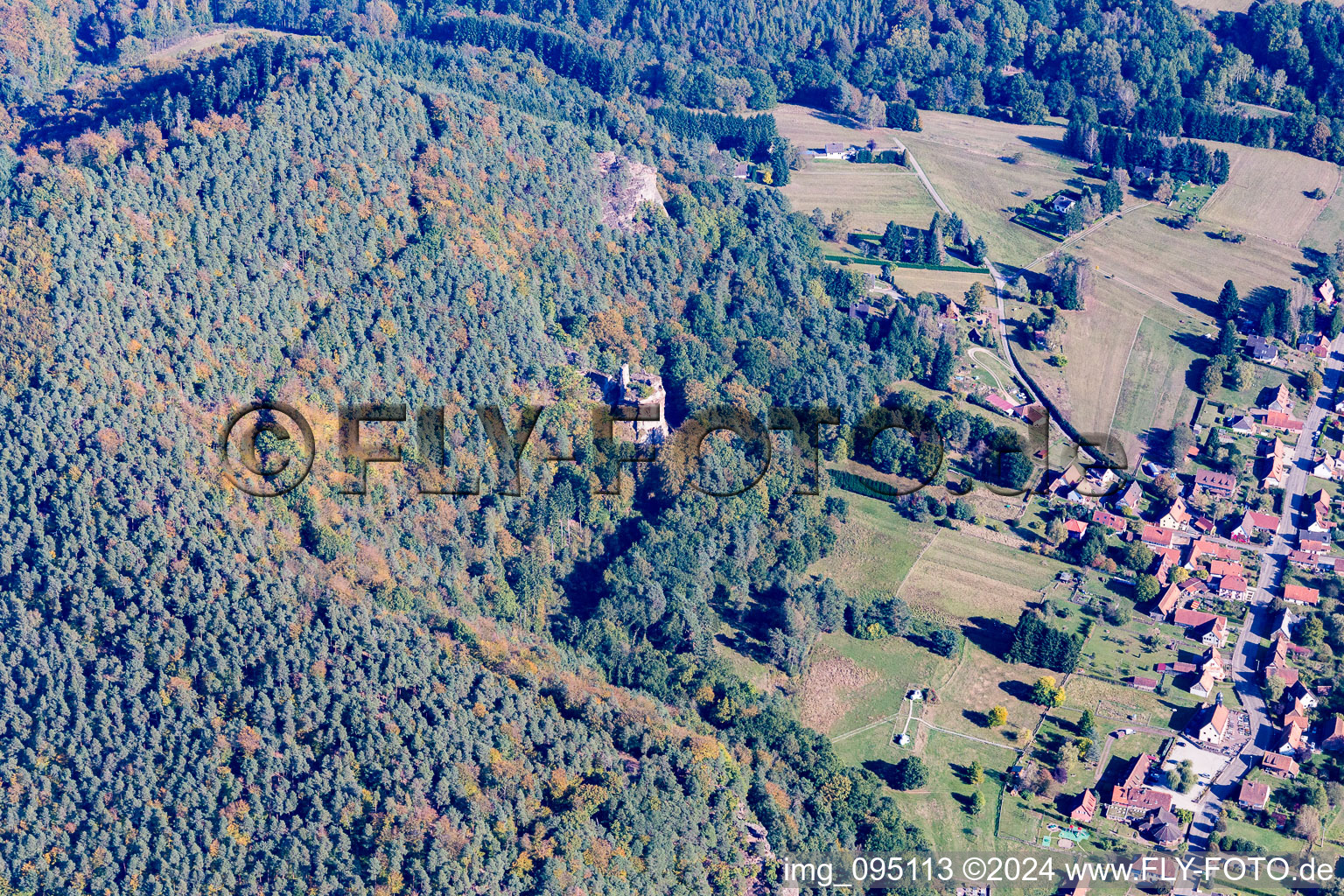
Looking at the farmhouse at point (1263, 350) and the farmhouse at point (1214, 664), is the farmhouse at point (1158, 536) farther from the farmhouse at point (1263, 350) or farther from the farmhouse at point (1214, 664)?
the farmhouse at point (1263, 350)

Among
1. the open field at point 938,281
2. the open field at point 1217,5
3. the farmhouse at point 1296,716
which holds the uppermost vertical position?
the open field at point 1217,5

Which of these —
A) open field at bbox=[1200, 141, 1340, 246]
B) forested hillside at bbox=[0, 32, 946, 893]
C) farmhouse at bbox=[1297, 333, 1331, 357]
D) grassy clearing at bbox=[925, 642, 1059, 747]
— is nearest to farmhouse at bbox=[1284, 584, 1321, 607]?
grassy clearing at bbox=[925, 642, 1059, 747]

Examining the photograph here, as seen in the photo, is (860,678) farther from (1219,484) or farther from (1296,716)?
(1219,484)

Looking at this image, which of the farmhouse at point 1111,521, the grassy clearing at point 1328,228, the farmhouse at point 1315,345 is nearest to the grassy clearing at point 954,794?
the farmhouse at point 1111,521

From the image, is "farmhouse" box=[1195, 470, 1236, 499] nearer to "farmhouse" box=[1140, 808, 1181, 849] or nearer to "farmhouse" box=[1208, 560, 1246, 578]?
"farmhouse" box=[1208, 560, 1246, 578]

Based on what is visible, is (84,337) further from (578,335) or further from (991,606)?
(991,606)

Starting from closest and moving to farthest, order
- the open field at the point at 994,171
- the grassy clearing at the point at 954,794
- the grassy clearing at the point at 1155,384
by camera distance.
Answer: the grassy clearing at the point at 954,794
the grassy clearing at the point at 1155,384
the open field at the point at 994,171

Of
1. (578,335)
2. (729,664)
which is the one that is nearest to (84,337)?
(578,335)
